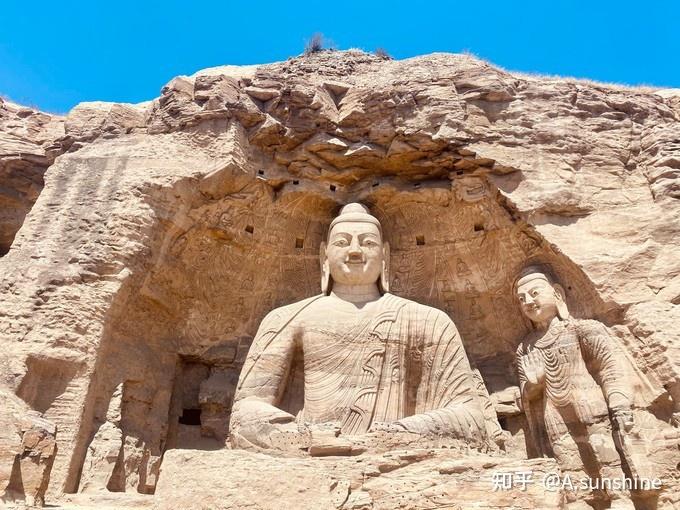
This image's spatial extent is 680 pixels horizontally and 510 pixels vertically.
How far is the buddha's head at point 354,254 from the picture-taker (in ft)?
22.2

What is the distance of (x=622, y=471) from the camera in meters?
5.53

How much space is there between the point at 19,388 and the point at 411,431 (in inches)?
123

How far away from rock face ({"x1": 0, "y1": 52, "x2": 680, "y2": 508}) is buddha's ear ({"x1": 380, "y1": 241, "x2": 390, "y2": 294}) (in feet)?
1.64

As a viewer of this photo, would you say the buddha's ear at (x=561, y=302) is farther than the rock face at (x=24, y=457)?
Yes

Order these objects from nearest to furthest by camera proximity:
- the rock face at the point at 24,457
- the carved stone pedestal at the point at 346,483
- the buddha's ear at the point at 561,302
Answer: the carved stone pedestal at the point at 346,483, the rock face at the point at 24,457, the buddha's ear at the point at 561,302

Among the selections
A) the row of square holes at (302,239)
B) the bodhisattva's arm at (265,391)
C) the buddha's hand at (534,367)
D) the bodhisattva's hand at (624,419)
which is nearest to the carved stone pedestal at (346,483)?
the bodhisattva's arm at (265,391)

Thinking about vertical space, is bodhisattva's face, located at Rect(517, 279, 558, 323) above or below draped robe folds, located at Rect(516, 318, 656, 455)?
above

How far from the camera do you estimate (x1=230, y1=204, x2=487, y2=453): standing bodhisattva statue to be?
5.52 m

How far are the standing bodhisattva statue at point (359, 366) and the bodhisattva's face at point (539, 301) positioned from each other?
90 centimetres

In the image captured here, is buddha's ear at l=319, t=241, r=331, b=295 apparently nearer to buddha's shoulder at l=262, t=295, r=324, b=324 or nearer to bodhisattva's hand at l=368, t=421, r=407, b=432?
buddha's shoulder at l=262, t=295, r=324, b=324

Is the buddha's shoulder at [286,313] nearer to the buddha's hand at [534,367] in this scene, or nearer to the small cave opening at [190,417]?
the small cave opening at [190,417]

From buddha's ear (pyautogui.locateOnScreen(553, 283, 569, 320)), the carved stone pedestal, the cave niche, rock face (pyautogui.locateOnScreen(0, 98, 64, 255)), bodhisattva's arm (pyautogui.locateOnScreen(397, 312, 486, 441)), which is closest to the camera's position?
the carved stone pedestal

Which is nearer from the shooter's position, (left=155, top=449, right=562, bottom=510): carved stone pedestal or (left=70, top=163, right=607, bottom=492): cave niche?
(left=155, top=449, right=562, bottom=510): carved stone pedestal

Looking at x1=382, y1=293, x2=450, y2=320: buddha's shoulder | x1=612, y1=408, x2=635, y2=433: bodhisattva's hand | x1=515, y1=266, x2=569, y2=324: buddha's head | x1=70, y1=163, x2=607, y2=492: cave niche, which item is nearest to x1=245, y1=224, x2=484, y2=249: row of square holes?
x1=70, y1=163, x2=607, y2=492: cave niche
